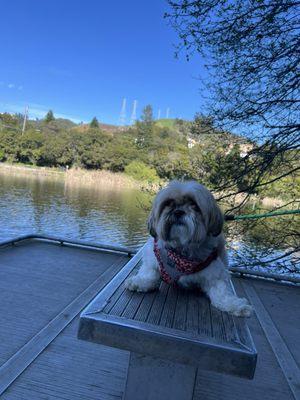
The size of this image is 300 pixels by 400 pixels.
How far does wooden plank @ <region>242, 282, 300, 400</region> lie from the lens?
2.66 metres

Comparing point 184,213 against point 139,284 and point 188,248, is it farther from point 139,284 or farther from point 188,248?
point 139,284

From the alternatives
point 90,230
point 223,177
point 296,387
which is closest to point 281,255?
point 223,177

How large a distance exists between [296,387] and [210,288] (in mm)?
1140

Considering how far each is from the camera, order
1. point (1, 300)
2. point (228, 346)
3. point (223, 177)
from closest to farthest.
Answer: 1. point (228, 346)
2. point (1, 300)
3. point (223, 177)

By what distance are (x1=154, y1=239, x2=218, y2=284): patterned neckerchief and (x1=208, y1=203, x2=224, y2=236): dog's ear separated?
0.12m

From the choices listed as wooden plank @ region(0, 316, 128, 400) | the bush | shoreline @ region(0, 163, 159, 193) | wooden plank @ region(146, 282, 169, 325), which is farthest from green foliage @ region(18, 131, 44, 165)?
wooden plank @ region(146, 282, 169, 325)

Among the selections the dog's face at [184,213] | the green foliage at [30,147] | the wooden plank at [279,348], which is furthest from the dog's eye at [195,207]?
the green foliage at [30,147]

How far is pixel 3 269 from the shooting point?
4.48 m

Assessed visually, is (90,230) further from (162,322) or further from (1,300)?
(162,322)

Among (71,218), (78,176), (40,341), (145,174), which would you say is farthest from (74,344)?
(78,176)

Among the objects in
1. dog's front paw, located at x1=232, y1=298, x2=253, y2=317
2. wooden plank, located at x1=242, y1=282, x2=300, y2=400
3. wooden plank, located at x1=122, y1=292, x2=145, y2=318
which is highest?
dog's front paw, located at x1=232, y1=298, x2=253, y2=317

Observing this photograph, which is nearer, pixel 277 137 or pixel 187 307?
pixel 187 307

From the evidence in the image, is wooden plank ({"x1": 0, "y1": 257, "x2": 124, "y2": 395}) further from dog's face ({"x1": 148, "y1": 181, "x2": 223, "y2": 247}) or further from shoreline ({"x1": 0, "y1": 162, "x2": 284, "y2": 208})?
shoreline ({"x1": 0, "y1": 162, "x2": 284, "y2": 208})

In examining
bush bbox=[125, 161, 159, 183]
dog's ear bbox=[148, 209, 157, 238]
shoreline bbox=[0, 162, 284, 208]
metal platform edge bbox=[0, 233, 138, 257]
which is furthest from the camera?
shoreline bbox=[0, 162, 284, 208]
